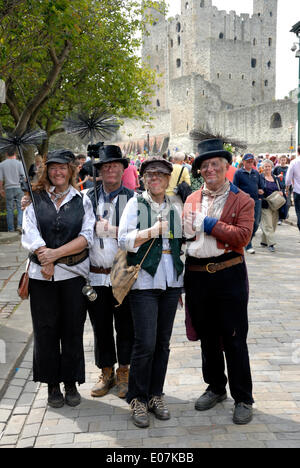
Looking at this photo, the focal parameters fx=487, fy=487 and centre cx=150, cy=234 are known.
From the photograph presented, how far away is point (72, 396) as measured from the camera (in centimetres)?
388

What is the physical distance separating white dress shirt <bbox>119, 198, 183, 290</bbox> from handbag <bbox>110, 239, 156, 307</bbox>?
0.05m

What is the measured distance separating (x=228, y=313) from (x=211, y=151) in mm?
1168

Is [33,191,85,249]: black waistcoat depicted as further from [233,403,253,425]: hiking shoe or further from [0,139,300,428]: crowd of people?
[233,403,253,425]: hiking shoe

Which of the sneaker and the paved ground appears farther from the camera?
the sneaker

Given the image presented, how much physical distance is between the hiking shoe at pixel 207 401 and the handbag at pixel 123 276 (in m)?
1.01

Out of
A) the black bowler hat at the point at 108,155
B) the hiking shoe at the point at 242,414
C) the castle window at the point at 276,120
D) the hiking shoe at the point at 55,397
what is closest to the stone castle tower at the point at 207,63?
the castle window at the point at 276,120

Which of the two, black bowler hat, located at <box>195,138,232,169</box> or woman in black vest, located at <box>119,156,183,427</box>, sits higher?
black bowler hat, located at <box>195,138,232,169</box>

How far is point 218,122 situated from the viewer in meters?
48.4

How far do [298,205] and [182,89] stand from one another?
165 feet

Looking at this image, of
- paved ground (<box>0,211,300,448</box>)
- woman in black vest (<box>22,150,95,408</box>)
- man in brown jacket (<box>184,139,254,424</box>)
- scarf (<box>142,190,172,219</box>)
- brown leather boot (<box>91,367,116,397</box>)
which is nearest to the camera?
paved ground (<box>0,211,300,448</box>)

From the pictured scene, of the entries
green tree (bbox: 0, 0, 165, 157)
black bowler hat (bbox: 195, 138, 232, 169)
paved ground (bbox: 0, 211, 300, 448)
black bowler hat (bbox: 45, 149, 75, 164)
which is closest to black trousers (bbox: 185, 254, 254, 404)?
paved ground (bbox: 0, 211, 300, 448)

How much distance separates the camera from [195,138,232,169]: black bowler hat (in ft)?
11.4

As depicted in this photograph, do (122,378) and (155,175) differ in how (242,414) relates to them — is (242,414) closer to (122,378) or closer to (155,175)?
(122,378)

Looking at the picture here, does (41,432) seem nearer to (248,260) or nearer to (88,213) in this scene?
(88,213)
